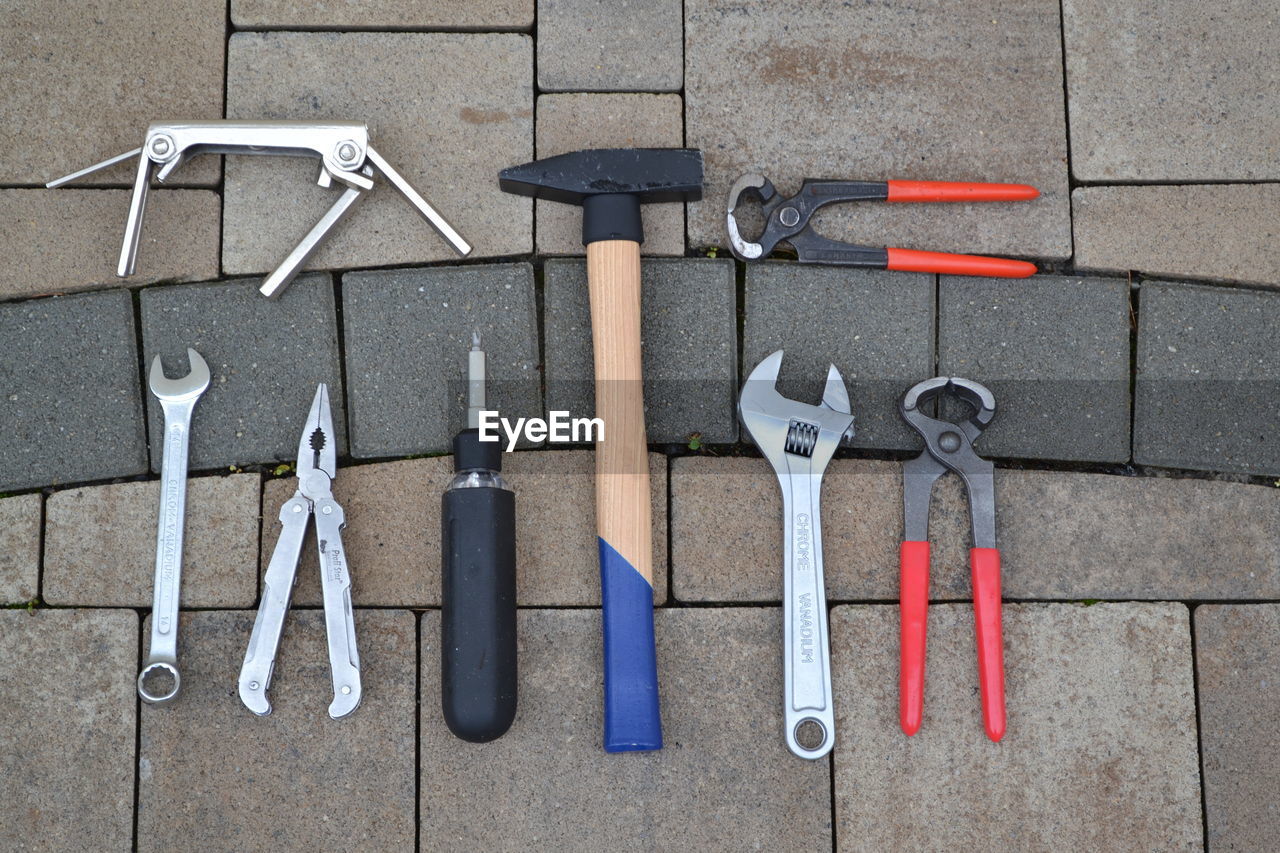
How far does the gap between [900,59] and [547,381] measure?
1.18m

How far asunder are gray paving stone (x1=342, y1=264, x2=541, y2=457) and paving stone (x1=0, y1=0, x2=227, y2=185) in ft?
1.76

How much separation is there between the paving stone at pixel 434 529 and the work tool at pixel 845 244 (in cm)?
61

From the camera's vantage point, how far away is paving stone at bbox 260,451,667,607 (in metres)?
2.04

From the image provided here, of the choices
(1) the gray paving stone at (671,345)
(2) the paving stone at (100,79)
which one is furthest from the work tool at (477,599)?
(2) the paving stone at (100,79)

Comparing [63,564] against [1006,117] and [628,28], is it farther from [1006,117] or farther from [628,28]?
[1006,117]

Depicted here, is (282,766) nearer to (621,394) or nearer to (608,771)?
(608,771)

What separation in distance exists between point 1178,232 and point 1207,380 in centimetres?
37

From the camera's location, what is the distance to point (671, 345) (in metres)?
2.11

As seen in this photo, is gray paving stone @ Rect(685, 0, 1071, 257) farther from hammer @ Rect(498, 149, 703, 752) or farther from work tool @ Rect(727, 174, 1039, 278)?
hammer @ Rect(498, 149, 703, 752)

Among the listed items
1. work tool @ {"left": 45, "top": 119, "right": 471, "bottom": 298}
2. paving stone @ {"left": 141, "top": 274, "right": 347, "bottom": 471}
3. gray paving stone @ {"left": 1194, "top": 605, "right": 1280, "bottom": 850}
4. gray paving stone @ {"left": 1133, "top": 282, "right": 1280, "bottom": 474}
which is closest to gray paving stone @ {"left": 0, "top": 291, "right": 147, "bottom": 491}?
paving stone @ {"left": 141, "top": 274, "right": 347, "bottom": 471}

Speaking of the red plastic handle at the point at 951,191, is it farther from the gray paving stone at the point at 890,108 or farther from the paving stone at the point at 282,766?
the paving stone at the point at 282,766

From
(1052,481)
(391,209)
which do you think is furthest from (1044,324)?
(391,209)

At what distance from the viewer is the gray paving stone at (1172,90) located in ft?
7.28

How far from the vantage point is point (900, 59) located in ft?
7.27
